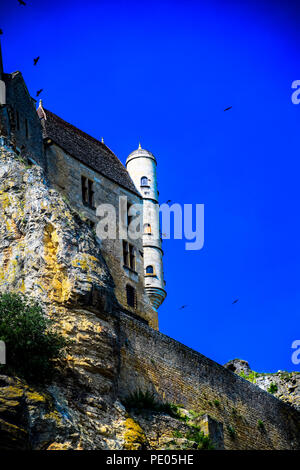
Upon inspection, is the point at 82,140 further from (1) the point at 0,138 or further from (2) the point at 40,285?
(2) the point at 40,285

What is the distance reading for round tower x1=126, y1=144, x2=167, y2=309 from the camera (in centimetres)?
4334

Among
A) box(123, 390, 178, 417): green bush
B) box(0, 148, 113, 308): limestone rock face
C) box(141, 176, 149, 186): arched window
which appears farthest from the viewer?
box(141, 176, 149, 186): arched window

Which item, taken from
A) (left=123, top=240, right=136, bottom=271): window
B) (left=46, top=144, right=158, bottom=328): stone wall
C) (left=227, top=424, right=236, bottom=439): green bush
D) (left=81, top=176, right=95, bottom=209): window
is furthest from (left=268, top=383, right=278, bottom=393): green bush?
(left=81, top=176, right=95, bottom=209): window

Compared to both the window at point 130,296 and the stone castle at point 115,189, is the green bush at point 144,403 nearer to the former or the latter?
the stone castle at point 115,189

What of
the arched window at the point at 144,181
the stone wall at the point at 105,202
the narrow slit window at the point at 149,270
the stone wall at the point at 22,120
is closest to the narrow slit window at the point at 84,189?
the stone wall at the point at 105,202

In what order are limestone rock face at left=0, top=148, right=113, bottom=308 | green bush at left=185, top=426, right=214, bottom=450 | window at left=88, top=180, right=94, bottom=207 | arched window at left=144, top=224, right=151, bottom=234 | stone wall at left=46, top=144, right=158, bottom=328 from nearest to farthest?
1. limestone rock face at left=0, top=148, right=113, bottom=308
2. green bush at left=185, top=426, right=214, bottom=450
3. stone wall at left=46, top=144, right=158, bottom=328
4. window at left=88, top=180, right=94, bottom=207
5. arched window at left=144, top=224, right=151, bottom=234

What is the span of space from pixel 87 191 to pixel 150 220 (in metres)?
4.75

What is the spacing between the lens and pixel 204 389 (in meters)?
30.9

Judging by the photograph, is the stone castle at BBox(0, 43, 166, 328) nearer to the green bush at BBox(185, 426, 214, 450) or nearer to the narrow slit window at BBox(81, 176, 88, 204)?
the narrow slit window at BBox(81, 176, 88, 204)

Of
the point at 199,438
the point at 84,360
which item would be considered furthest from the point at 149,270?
the point at 84,360
